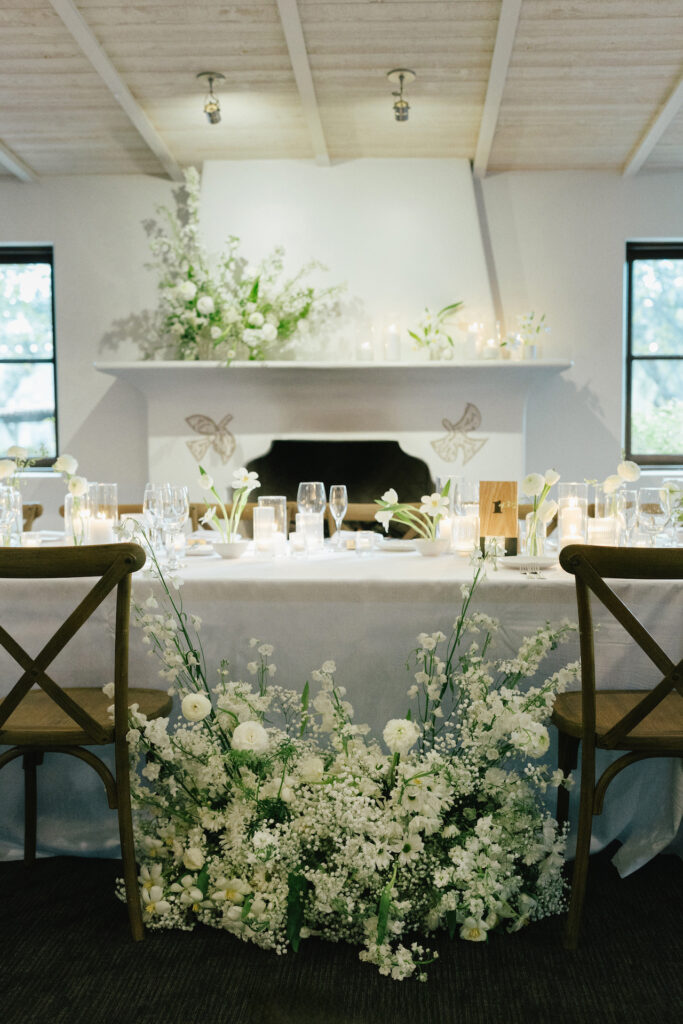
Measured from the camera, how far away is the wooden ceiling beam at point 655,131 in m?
4.64

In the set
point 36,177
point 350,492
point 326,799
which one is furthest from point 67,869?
point 36,177

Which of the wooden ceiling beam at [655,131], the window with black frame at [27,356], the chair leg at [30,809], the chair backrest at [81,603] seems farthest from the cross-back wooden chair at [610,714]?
Answer: the window with black frame at [27,356]

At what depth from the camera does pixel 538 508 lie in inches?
99.3

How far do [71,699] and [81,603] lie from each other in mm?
216

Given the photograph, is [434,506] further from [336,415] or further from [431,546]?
[336,415]

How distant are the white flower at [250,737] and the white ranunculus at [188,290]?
12.2ft

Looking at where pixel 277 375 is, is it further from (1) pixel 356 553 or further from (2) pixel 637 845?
(2) pixel 637 845

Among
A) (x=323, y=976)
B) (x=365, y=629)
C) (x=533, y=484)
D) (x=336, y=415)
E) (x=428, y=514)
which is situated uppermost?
(x=336, y=415)

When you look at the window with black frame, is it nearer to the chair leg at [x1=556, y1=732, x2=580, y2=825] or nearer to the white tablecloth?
the white tablecloth

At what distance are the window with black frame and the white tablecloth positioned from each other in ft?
13.2

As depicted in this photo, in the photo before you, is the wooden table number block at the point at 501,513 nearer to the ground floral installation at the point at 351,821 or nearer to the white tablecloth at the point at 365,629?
the white tablecloth at the point at 365,629

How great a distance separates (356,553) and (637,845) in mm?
1119

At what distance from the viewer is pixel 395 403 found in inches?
220

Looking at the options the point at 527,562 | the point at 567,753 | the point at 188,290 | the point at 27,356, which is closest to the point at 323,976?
the point at 567,753
